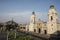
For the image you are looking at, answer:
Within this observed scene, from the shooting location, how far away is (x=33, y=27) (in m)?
38.4

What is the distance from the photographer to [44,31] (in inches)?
1437

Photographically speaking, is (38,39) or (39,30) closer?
(38,39)

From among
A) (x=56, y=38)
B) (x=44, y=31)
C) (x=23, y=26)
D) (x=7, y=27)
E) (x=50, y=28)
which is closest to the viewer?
(x=7, y=27)

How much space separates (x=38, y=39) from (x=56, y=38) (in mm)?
2231

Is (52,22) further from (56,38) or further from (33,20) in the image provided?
(56,38)

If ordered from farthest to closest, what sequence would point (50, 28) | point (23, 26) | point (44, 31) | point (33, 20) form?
1. point (23, 26)
2. point (33, 20)
3. point (44, 31)
4. point (50, 28)

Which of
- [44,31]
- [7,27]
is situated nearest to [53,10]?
[44,31]

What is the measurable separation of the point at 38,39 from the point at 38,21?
2232 cm

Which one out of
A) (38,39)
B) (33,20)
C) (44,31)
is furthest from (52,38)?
(33,20)

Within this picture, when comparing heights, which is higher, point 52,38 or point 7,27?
point 7,27

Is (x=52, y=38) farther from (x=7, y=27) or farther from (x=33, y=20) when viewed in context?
(x=33, y=20)

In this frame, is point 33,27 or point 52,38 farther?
point 33,27

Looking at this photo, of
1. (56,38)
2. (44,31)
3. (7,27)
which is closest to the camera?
(7,27)

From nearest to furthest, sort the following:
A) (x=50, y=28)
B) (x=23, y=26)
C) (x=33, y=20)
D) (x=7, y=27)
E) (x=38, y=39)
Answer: (x=7, y=27)
(x=38, y=39)
(x=50, y=28)
(x=33, y=20)
(x=23, y=26)
